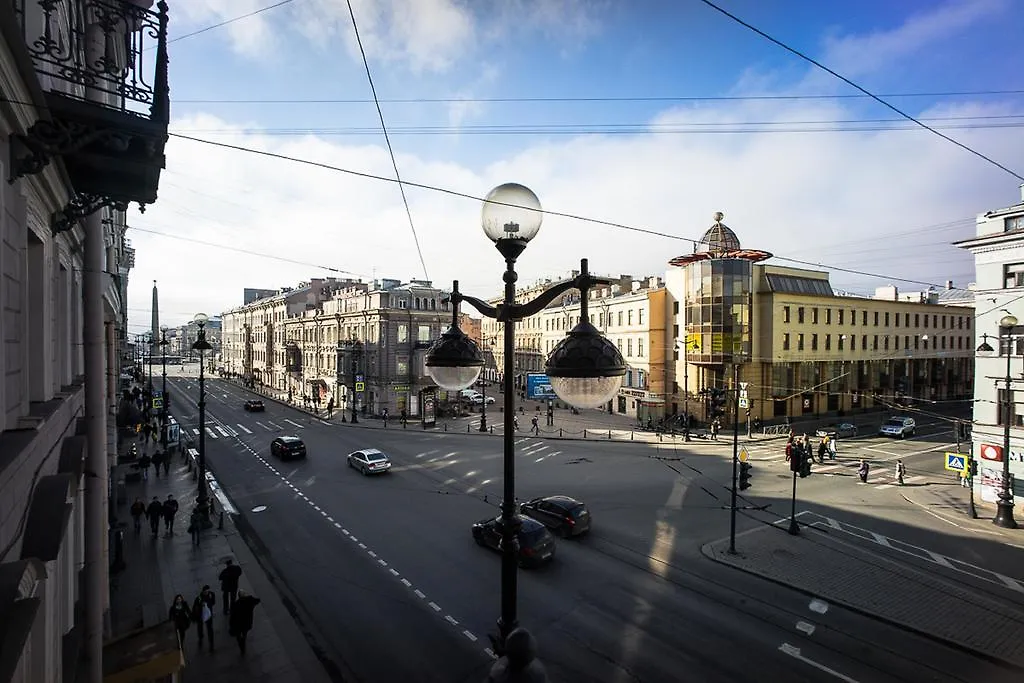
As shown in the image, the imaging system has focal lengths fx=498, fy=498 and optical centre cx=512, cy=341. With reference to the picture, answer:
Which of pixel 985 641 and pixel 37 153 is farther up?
pixel 37 153

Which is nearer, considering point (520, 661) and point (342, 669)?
point (520, 661)

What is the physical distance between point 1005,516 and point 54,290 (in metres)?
27.6

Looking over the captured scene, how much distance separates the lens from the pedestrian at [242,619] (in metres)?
10.5

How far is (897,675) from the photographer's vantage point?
31.7 feet

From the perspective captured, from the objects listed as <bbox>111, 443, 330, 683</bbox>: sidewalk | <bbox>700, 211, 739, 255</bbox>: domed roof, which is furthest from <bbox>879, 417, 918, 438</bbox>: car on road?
<bbox>111, 443, 330, 683</bbox>: sidewalk

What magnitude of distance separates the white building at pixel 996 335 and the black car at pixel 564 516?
16.5 meters

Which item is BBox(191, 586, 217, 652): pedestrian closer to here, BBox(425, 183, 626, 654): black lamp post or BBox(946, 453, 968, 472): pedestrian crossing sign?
BBox(425, 183, 626, 654): black lamp post

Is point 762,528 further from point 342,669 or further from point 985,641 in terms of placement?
point 342,669

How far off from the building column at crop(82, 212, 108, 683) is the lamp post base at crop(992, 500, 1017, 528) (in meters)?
26.2

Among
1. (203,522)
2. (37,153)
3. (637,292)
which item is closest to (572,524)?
(203,522)

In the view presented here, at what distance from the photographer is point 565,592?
42.2 feet

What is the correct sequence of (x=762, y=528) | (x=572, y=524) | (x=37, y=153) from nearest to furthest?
(x=37, y=153)
(x=572, y=524)
(x=762, y=528)

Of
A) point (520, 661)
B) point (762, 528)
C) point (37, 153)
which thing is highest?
point (37, 153)

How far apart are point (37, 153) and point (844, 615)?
52.9 feet
